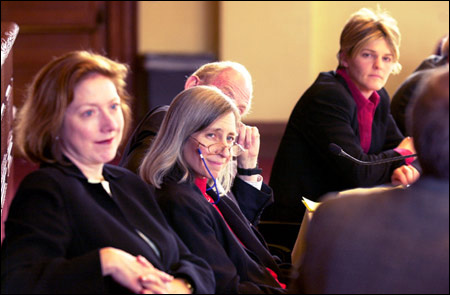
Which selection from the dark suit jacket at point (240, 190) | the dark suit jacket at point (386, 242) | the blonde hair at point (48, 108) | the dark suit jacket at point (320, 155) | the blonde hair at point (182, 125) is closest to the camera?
the dark suit jacket at point (386, 242)

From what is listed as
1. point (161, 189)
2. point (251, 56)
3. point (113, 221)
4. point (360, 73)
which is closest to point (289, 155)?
point (360, 73)

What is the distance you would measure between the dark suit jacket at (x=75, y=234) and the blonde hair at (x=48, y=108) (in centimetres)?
5

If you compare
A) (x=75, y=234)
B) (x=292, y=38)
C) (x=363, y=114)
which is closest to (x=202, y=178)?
(x=75, y=234)

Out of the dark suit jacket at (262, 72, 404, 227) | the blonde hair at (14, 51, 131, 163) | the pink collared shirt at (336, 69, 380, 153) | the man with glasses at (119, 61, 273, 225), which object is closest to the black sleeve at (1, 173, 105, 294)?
the blonde hair at (14, 51, 131, 163)

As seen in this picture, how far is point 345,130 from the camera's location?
334 cm

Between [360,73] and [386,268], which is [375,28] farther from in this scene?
[386,268]

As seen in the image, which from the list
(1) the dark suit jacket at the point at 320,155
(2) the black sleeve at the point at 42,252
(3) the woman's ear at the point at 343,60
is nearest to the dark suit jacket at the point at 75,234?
(2) the black sleeve at the point at 42,252

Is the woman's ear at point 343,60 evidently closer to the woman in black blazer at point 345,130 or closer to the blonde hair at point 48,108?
the woman in black blazer at point 345,130

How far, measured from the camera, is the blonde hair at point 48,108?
179cm

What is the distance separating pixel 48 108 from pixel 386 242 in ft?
2.58

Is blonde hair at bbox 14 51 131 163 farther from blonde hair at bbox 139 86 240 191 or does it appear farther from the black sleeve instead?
blonde hair at bbox 139 86 240 191

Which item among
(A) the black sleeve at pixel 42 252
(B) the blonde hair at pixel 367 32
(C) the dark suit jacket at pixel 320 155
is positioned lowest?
(C) the dark suit jacket at pixel 320 155

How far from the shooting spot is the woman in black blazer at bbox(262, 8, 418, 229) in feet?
10.9

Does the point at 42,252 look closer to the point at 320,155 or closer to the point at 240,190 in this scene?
the point at 240,190
